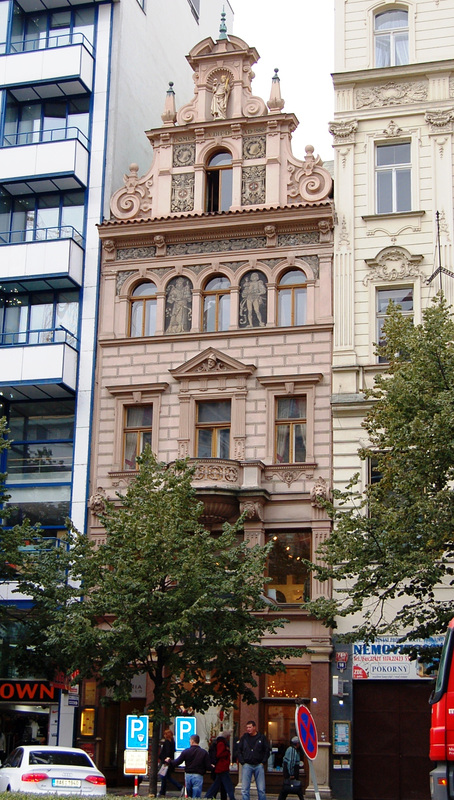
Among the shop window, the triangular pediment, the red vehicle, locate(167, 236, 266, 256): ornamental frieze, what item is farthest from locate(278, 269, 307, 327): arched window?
the red vehicle

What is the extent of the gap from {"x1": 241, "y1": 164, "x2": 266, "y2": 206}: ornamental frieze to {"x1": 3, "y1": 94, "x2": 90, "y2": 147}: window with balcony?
6084 mm

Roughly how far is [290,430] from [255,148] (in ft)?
31.7

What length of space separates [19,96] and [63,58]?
2206 millimetres

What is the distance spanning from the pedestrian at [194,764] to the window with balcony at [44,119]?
2266cm

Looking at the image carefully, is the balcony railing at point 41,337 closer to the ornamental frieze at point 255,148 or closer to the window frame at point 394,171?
the ornamental frieze at point 255,148

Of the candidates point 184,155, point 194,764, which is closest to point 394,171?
point 184,155

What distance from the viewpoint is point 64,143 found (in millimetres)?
37875

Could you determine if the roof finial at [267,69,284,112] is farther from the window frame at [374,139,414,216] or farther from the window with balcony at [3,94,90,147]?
the window with balcony at [3,94,90,147]

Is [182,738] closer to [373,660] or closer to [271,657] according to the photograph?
[271,657]

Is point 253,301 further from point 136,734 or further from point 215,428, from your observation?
point 136,734

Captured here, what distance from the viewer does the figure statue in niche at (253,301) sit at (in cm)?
3506

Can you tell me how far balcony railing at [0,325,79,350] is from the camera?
36375 millimetres

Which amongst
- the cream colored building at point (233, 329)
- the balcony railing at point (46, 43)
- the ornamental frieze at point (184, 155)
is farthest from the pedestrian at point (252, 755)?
the balcony railing at point (46, 43)

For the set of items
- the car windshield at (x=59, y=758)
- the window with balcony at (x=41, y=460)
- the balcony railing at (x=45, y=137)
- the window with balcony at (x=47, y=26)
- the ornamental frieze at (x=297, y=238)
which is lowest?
the car windshield at (x=59, y=758)
